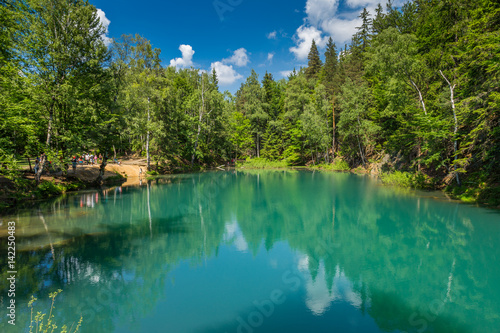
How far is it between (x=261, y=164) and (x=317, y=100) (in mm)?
17090

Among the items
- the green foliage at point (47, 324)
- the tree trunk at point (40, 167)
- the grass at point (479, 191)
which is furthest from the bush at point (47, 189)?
the grass at point (479, 191)

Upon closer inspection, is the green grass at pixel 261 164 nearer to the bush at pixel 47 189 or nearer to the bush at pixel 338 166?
the bush at pixel 338 166

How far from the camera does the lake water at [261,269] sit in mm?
5516

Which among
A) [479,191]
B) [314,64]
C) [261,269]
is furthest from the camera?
[314,64]

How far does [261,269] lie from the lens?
8.23 meters

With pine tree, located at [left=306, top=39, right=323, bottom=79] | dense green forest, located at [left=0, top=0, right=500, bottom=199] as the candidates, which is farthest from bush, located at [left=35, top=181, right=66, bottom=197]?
pine tree, located at [left=306, top=39, right=323, bottom=79]

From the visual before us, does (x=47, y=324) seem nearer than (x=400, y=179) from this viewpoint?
Yes

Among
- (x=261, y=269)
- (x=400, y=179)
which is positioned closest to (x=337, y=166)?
(x=400, y=179)

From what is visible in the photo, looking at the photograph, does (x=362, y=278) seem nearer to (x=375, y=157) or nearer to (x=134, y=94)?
(x=134, y=94)

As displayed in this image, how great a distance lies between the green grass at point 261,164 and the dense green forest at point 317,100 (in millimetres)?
8750

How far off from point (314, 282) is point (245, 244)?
3.94 metres

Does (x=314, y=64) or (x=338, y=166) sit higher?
(x=314, y=64)

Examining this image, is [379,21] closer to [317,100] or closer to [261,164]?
[317,100]

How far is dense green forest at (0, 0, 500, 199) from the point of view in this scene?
15.1 m
